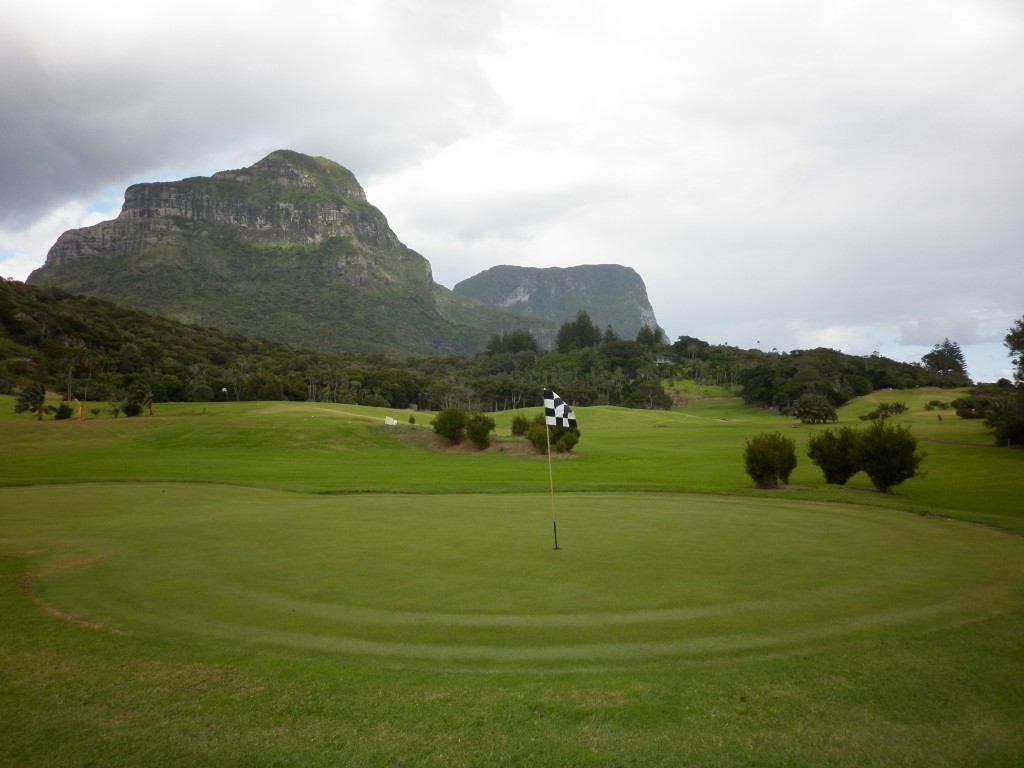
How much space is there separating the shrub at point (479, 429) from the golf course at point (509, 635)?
2989 centimetres

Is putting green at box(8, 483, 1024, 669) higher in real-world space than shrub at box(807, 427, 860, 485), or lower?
lower

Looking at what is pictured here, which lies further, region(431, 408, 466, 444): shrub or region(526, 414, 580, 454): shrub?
region(431, 408, 466, 444): shrub

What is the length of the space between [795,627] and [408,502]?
13638 millimetres

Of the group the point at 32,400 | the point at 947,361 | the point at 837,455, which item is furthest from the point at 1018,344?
the point at 947,361

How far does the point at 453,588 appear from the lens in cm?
927

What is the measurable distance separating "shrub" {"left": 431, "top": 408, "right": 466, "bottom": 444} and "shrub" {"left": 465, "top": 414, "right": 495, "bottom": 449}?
2.12ft

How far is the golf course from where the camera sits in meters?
5.11

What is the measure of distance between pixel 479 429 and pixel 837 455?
1080 inches

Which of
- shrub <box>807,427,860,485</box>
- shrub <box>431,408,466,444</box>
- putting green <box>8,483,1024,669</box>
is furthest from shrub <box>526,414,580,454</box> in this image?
putting green <box>8,483,1024,669</box>

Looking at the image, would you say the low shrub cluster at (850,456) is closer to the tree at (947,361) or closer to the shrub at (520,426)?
the shrub at (520,426)

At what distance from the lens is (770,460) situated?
2494cm

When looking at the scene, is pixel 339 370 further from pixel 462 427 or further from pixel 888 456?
pixel 888 456

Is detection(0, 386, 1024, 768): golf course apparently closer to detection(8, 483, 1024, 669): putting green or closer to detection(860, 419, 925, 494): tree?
detection(8, 483, 1024, 669): putting green

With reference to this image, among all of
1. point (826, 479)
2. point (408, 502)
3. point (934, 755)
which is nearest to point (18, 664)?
point (934, 755)
